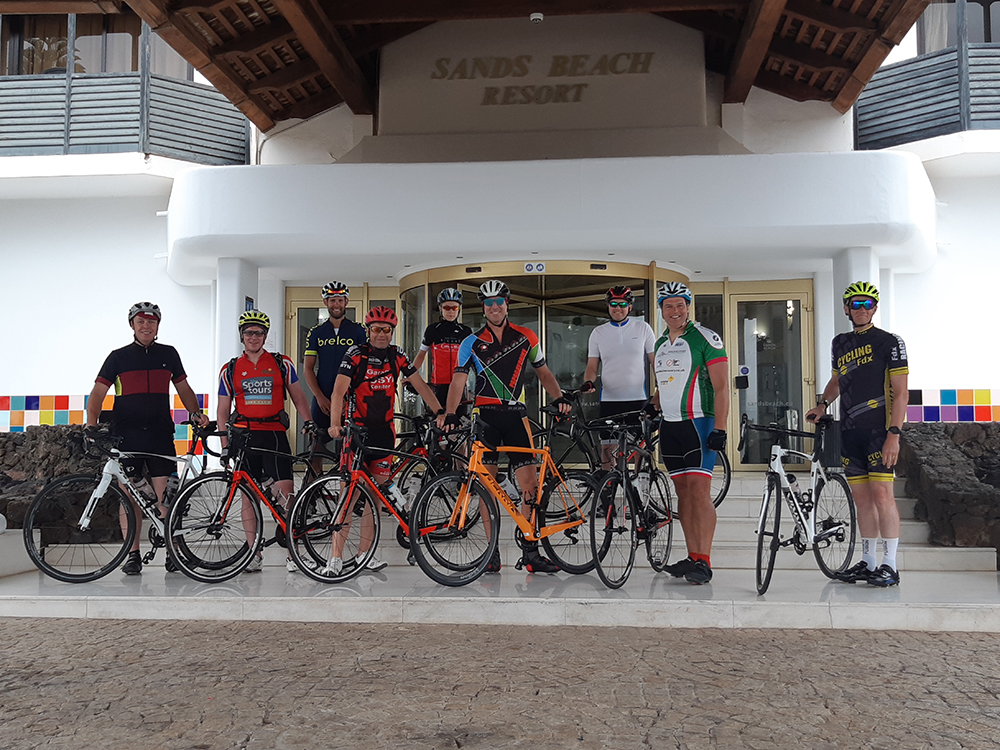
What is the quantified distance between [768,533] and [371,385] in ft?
8.59

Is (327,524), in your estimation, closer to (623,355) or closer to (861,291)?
(623,355)

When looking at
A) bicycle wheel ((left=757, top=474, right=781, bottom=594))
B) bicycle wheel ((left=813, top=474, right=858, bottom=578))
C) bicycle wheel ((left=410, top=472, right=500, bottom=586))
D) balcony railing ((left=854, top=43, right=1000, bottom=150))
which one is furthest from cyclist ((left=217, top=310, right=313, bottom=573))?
balcony railing ((left=854, top=43, right=1000, bottom=150))

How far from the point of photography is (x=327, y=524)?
554 cm

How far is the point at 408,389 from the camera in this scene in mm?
Answer: 10438

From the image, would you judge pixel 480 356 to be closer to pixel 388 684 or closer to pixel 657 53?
pixel 388 684

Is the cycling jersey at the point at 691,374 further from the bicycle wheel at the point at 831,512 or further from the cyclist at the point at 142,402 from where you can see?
the cyclist at the point at 142,402

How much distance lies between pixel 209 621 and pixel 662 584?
2711 millimetres

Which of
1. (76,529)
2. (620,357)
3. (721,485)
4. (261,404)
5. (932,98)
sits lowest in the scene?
(76,529)

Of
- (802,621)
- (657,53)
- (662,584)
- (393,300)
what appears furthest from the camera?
(393,300)

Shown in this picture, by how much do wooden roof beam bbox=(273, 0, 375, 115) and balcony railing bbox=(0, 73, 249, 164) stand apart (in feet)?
9.09

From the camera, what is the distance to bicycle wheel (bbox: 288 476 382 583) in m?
5.47

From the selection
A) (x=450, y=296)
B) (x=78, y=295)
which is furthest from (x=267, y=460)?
(x=78, y=295)


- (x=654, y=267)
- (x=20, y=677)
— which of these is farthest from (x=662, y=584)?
(x=654, y=267)

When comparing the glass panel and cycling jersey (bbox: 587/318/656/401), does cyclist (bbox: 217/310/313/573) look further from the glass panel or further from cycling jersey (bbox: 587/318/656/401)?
the glass panel
